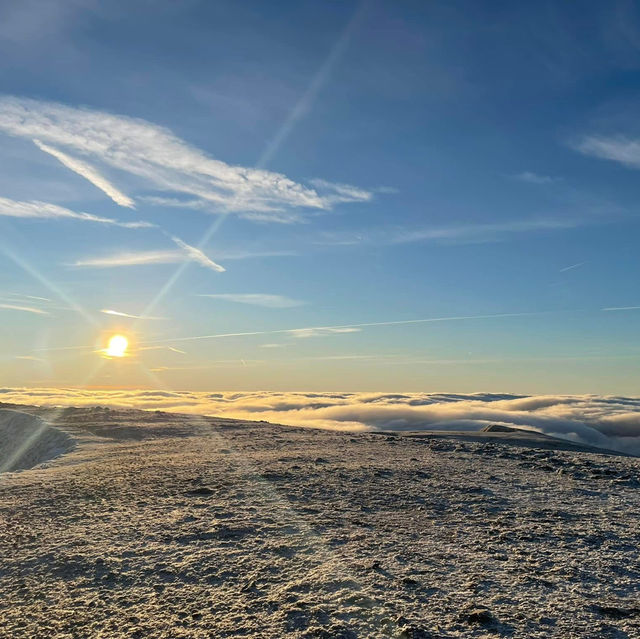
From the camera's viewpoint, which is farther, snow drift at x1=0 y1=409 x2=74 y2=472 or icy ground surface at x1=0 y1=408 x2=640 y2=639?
snow drift at x1=0 y1=409 x2=74 y2=472

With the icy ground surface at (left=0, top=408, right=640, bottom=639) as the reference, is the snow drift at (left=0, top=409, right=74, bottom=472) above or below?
below

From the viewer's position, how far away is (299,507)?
8406 mm

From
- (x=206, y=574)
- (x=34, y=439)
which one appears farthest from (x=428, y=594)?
(x=34, y=439)

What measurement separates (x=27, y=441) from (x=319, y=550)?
765 inches

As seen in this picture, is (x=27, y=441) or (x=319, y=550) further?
(x=27, y=441)

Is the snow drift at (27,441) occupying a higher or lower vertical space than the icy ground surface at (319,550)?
lower

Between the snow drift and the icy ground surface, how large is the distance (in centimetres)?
669

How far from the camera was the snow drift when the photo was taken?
1819cm

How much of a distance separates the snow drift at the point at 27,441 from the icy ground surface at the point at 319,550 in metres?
6.69

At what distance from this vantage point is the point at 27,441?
22031mm

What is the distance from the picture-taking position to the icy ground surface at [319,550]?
490 centimetres

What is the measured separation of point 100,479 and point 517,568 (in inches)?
309

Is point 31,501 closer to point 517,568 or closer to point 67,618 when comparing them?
point 67,618

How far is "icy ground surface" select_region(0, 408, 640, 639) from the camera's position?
16.1ft
